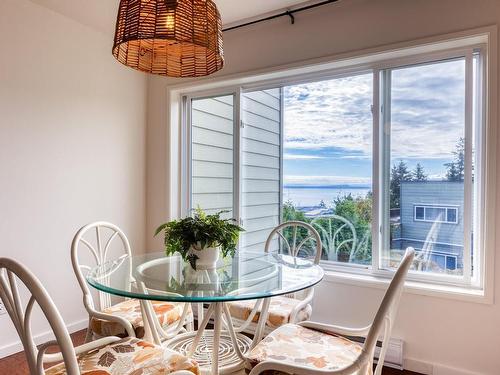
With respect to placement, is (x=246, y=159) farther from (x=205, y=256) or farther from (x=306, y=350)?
(x=306, y=350)

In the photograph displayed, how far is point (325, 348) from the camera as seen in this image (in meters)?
1.60

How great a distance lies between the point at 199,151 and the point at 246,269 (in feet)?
6.06

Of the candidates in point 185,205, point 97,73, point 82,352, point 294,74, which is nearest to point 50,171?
point 97,73

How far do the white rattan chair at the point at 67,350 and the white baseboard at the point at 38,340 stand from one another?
141 centimetres

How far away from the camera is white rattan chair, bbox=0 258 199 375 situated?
3.35 feet

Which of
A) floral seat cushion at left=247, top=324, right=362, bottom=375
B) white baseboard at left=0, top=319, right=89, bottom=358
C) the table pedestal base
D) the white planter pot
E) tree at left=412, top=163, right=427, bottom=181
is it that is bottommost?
white baseboard at left=0, top=319, right=89, bottom=358

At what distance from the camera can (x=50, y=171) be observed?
9.02 ft

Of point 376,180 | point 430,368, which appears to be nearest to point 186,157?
point 376,180

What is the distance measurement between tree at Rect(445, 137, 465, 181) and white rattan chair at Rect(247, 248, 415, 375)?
125cm

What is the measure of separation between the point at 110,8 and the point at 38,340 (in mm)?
2510

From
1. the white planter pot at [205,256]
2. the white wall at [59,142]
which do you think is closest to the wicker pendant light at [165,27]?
the white planter pot at [205,256]

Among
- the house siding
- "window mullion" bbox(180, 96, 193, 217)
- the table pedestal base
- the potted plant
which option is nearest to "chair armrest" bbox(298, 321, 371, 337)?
the table pedestal base

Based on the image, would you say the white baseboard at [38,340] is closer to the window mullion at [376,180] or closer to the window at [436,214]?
the window mullion at [376,180]

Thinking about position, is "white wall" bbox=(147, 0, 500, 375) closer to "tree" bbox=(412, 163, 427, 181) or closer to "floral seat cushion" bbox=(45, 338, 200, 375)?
"tree" bbox=(412, 163, 427, 181)
